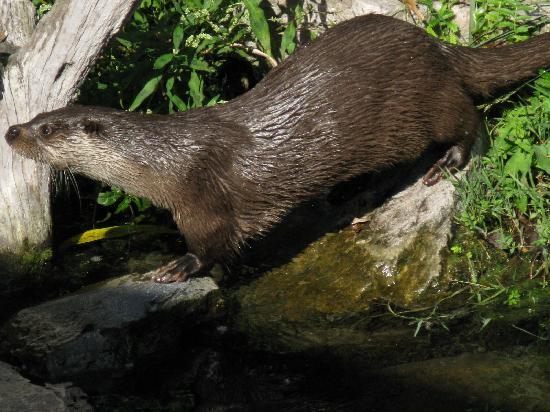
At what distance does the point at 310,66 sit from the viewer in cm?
369

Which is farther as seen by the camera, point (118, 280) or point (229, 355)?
point (118, 280)

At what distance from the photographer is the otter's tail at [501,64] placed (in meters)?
3.94

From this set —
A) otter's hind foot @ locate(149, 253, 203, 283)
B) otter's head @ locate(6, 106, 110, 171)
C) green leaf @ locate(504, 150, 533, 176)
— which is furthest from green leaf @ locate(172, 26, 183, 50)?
green leaf @ locate(504, 150, 533, 176)

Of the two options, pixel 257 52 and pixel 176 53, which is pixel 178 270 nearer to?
pixel 176 53

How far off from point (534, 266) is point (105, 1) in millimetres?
1826

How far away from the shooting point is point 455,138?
3.93m

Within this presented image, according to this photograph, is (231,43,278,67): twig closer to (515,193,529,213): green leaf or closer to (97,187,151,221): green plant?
(97,187,151,221): green plant

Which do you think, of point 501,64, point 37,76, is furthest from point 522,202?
point 37,76

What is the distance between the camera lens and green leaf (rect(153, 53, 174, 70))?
4.06m


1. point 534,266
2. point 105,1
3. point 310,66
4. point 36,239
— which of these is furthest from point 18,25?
point 534,266

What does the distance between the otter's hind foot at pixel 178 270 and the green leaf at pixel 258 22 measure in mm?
1035

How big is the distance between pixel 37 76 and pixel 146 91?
533 mm

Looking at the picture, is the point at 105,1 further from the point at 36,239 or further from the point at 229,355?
the point at 229,355

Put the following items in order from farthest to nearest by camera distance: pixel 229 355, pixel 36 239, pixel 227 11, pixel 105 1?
pixel 227 11
pixel 36 239
pixel 105 1
pixel 229 355
